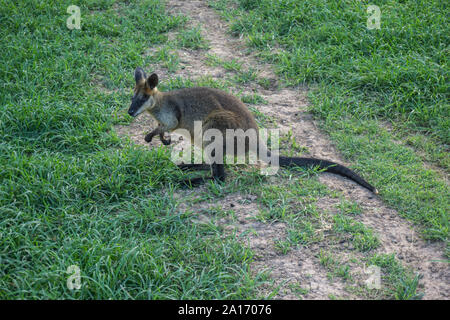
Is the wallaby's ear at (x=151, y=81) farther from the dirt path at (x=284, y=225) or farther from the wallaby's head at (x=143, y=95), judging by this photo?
the dirt path at (x=284, y=225)

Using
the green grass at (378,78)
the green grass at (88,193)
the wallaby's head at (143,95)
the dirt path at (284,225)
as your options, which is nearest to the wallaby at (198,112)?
the wallaby's head at (143,95)

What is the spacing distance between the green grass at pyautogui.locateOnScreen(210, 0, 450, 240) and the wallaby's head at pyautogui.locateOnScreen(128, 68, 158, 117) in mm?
2025

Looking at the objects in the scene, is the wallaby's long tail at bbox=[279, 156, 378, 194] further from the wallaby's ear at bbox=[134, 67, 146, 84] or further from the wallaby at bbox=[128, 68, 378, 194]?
the wallaby's ear at bbox=[134, 67, 146, 84]

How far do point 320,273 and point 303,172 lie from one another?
4.43ft

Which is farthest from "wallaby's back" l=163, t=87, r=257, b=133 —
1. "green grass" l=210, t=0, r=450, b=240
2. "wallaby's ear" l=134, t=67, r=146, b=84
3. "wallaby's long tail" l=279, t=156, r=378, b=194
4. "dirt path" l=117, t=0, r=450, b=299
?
"green grass" l=210, t=0, r=450, b=240

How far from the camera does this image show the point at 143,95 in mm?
4883

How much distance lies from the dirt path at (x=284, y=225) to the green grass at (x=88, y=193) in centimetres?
22

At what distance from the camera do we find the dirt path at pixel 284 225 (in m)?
3.65

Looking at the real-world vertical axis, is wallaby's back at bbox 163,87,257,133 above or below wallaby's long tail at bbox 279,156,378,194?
above

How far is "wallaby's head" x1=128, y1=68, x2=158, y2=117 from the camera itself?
482 cm
